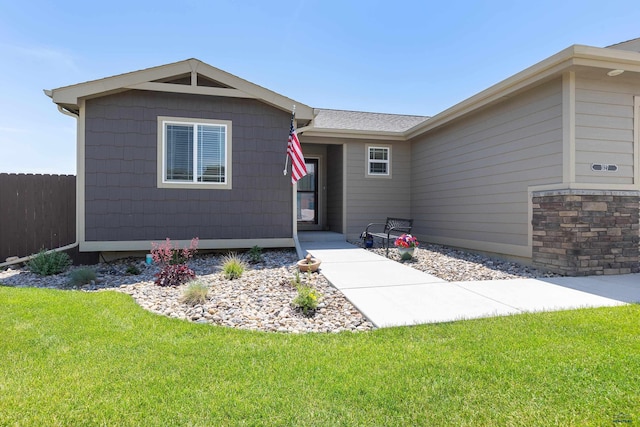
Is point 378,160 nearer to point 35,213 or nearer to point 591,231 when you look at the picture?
point 591,231

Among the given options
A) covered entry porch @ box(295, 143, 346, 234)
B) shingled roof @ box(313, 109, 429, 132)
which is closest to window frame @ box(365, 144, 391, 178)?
shingled roof @ box(313, 109, 429, 132)

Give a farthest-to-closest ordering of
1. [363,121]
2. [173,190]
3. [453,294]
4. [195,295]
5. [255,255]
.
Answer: [363,121] → [173,190] → [255,255] → [453,294] → [195,295]

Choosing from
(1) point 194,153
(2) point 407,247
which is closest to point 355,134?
(2) point 407,247

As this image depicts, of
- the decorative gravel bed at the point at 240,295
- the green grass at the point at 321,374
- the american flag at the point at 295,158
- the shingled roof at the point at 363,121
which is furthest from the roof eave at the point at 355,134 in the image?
the green grass at the point at 321,374

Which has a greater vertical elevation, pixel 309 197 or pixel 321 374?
pixel 309 197

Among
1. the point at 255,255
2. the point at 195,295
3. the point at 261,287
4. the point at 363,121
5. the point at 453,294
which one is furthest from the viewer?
the point at 363,121

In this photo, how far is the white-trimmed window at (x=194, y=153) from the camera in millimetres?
7039

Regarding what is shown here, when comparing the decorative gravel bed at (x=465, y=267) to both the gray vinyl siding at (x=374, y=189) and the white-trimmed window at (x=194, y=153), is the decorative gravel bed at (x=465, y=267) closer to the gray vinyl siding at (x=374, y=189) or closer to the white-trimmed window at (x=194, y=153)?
the gray vinyl siding at (x=374, y=189)

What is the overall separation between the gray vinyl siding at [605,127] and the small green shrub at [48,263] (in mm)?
9275

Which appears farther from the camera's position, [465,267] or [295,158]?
[295,158]

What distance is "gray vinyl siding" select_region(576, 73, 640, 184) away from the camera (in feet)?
18.7

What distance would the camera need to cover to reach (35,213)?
7324 mm

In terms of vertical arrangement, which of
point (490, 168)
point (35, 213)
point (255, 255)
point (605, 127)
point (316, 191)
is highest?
point (605, 127)

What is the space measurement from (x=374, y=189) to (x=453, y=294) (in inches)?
249
